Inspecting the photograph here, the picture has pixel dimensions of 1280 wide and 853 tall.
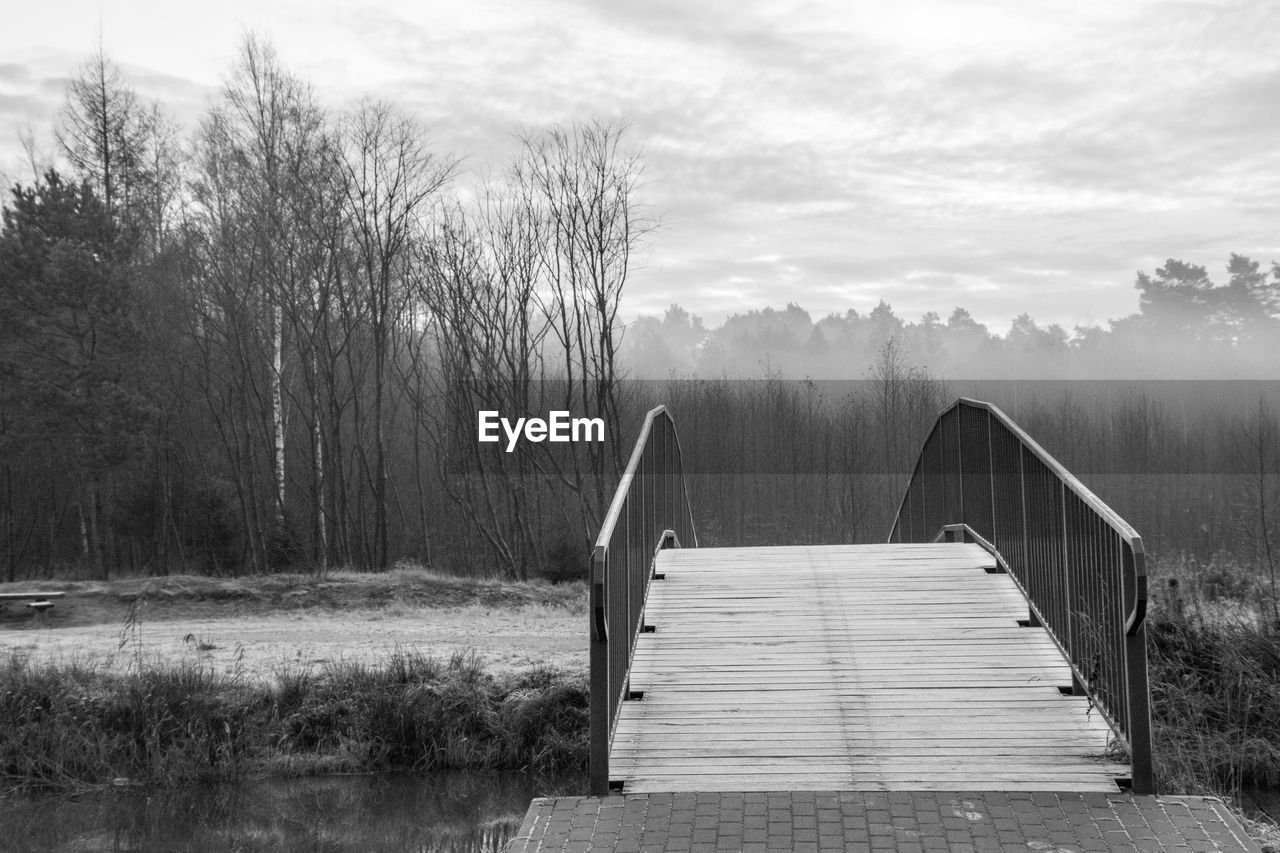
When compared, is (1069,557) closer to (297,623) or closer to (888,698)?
(888,698)

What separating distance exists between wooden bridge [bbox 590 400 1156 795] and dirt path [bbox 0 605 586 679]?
13.3ft

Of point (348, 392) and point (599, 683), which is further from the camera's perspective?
point (348, 392)

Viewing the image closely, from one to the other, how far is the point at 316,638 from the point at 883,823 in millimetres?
10176

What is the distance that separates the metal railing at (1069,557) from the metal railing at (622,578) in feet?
7.87

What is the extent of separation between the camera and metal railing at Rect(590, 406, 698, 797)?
573 cm

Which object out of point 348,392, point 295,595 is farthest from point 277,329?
point 295,595

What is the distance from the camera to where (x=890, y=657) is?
705 centimetres

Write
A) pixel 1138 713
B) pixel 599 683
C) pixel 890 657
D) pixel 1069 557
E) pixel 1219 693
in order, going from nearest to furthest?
1. pixel 1138 713
2. pixel 599 683
3. pixel 1069 557
4. pixel 890 657
5. pixel 1219 693

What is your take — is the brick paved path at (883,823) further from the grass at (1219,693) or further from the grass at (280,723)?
the grass at (280,723)

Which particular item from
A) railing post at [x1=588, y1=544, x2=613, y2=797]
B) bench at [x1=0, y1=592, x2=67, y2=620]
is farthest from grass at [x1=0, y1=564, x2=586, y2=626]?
railing post at [x1=588, y1=544, x2=613, y2=797]

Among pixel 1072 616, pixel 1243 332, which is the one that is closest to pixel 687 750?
pixel 1072 616

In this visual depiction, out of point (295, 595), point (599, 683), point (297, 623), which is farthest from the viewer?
point (295, 595)

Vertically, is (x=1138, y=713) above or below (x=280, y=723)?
above

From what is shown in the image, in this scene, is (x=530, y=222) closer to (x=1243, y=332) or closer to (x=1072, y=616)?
(x=1072, y=616)
